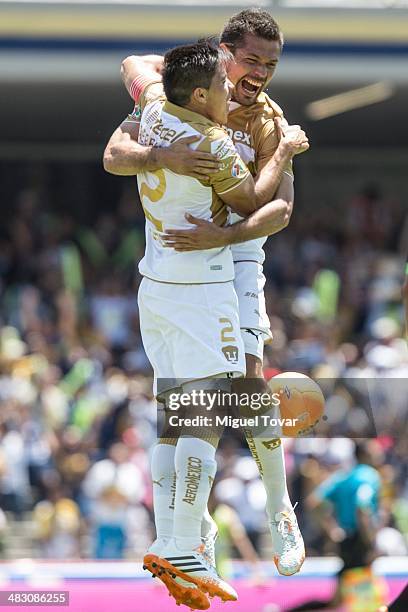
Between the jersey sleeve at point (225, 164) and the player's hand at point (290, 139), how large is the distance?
0.97 feet

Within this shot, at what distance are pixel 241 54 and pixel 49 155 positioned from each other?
49.6 ft

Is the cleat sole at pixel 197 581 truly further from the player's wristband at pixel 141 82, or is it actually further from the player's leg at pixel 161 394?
the player's wristband at pixel 141 82

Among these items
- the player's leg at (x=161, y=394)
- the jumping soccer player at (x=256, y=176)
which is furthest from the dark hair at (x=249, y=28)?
the player's leg at (x=161, y=394)

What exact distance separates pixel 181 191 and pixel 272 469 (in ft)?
4.20

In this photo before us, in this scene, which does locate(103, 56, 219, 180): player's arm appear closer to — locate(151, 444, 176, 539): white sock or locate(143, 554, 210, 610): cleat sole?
locate(151, 444, 176, 539): white sock

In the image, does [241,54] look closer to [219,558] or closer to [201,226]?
[201,226]

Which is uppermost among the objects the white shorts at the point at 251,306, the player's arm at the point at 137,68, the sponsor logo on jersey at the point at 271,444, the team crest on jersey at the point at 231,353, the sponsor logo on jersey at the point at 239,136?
the player's arm at the point at 137,68

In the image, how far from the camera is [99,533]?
11.9 metres

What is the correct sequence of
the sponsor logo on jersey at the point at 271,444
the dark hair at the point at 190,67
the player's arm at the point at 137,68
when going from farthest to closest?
the player's arm at the point at 137,68 < the sponsor logo on jersey at the point at 271,444 < the dark hair at the point at 190,67

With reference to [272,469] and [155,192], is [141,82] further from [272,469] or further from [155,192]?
[272,469]

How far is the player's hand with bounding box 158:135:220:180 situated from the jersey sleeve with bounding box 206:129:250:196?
27 mm

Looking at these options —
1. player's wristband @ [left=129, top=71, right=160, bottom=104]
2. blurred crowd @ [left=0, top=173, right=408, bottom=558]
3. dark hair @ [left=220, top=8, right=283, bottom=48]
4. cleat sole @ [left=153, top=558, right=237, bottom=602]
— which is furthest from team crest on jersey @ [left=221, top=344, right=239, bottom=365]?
blurred crowd @ [left=0, top=173, right=408, bottom=558]

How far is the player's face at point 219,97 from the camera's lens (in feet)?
17.8

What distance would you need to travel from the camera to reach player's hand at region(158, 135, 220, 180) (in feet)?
17.9
